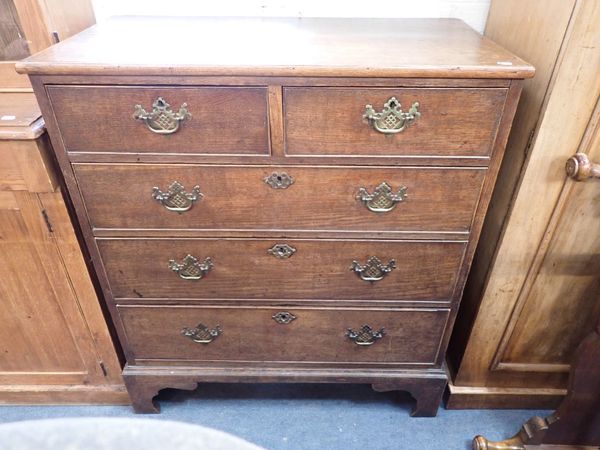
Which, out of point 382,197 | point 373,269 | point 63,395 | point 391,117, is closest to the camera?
point 391,117

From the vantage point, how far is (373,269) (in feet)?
3.61

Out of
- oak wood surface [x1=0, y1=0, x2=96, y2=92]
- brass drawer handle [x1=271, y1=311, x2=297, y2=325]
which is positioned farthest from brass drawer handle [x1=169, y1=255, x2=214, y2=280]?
oak wood surface [x1=0, y1=0, x2=96, y2=92]

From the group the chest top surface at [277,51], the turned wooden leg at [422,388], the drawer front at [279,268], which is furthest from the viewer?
the turned wooden leg at [422,388]

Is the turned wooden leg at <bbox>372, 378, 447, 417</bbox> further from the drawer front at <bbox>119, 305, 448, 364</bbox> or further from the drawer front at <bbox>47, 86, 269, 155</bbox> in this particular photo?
the drawer front at <bbox>47, 86, 269, 155</bbox>

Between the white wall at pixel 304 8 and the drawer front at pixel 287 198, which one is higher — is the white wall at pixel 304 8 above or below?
above

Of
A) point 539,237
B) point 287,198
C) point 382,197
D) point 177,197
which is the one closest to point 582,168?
point 539,237

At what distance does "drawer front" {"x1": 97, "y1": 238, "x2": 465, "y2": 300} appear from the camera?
1.07m

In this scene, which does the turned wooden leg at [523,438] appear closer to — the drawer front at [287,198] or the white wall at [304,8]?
the drawer front at [287,198]

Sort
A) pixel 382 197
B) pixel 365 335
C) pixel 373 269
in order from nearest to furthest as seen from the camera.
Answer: pixel 382 197, pixel 373 269, pixel 365 335

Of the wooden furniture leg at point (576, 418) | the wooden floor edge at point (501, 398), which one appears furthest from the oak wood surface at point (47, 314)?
the wooden furniture leg at point (576, 418)

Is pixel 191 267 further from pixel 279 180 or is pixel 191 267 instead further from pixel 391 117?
pixel 391 117

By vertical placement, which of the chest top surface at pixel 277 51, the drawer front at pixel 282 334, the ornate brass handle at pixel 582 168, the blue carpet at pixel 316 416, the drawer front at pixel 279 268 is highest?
the chest top surface at pixel 277 51

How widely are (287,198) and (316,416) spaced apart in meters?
0.81

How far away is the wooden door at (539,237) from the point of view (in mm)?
925
